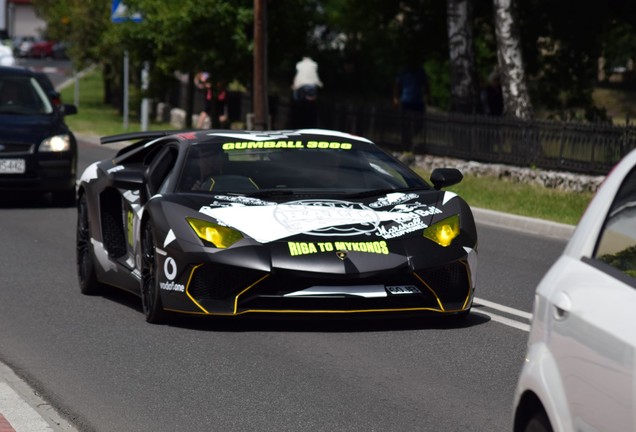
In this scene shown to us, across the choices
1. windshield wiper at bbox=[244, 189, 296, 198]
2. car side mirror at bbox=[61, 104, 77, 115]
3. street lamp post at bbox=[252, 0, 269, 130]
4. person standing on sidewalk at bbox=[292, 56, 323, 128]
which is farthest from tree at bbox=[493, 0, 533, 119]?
windshield wiper at bbox=[244, 189, 296, 198]

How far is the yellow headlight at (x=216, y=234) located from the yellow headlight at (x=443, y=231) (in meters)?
1.15

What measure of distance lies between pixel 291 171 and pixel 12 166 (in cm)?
881

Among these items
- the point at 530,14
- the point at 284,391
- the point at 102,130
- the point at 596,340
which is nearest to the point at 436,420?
the point at 284,391

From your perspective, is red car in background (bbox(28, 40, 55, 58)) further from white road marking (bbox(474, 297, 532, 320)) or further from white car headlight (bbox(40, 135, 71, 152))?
white road marking (bbox(474, 297, 532, 320))

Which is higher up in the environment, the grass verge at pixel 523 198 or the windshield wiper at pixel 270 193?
the windshield wiper at pixel 270 193

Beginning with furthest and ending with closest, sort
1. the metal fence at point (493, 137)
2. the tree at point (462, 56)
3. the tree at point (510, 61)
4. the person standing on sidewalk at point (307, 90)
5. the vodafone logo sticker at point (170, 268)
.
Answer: the person standing on sidewalk at point (307, 90) → the tree at point (462, 56) → the tree at point (510, 61) → the metal fence at point (493, 137) → the vodafone logo sticker at point (170, 268)

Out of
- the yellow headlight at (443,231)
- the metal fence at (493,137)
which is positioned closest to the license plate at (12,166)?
the metal fence at (493,137)

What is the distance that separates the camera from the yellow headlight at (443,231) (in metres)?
9.52

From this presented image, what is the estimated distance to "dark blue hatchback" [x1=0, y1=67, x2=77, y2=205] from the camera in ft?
61.0

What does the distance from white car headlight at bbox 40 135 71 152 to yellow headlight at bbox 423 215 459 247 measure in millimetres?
10053

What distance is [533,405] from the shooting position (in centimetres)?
482

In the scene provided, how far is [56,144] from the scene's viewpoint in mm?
18969

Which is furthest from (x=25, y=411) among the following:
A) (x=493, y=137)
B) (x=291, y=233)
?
(x=493, y=137)

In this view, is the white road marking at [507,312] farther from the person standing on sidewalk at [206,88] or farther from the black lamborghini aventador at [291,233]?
the person standing on sidewalk at [206,88]
